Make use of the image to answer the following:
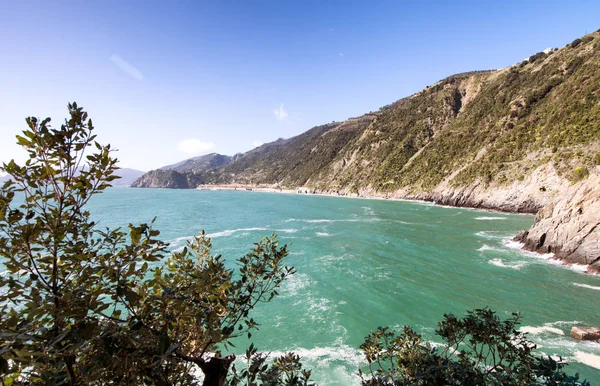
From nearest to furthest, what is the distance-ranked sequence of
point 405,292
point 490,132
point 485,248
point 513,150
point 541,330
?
point 541,330, point 405,292, point 485,248, point 513,150, point 490,132

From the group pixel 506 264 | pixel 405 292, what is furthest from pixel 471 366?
pixel 506 264

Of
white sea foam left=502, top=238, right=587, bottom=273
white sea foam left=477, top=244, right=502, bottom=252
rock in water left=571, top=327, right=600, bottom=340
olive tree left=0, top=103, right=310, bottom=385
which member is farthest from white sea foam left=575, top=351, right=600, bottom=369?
white sea foam left=477, top=244, right=502, bottom=252

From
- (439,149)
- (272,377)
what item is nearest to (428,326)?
(272,377)

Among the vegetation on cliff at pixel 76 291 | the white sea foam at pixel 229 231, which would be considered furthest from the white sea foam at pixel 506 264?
the white sea foam at pixel 229 231

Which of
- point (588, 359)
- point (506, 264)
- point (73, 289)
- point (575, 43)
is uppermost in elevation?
point (575, 43)

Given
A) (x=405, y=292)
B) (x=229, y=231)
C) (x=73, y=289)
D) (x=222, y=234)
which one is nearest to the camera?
(x=73, y=289)

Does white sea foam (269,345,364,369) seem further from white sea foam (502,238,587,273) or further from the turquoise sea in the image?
white sea foam (502,238,587,273)

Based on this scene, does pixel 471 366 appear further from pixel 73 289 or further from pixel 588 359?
pixel 588 359
